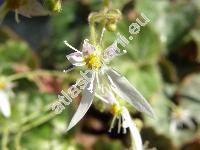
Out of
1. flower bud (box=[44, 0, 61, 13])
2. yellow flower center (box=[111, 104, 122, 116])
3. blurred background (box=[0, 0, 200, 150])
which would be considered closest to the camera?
flower bud (box=[44, 0, 61, 13])

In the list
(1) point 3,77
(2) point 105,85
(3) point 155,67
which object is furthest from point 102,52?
(3) point 155,67

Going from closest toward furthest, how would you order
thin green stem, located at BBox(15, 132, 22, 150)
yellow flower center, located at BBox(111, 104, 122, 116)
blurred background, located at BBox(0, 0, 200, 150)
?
1. yellow flower center, located at BBox(111, 104, 122, 116)
2. thin green stem, located at BBox(15, 132, 22, 150)
3. blurred background, located at BBox(0, 0, 200, 150)

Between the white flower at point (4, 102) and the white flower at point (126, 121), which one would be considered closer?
the white flower at point (126, 121)

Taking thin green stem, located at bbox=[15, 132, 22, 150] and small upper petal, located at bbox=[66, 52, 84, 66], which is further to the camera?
thin green stem, located at bbox=[15, 132, 22, 150]

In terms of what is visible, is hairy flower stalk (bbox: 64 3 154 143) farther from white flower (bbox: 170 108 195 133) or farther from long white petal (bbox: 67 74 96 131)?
white flower (bbox: 170 108 195 133)

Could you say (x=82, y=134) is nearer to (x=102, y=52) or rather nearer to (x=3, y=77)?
(x=3, y=77)

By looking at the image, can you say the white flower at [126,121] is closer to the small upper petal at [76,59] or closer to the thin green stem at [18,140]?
the small upper petal at [76,59]

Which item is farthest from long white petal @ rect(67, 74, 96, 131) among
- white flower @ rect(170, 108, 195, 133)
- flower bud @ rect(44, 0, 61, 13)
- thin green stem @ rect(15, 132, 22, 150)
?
white flower @ rect(170, 108, 195, 133)

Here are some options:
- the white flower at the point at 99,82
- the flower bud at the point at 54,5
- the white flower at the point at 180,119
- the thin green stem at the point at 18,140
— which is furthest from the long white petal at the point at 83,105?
the white flower at the point at 180,119
